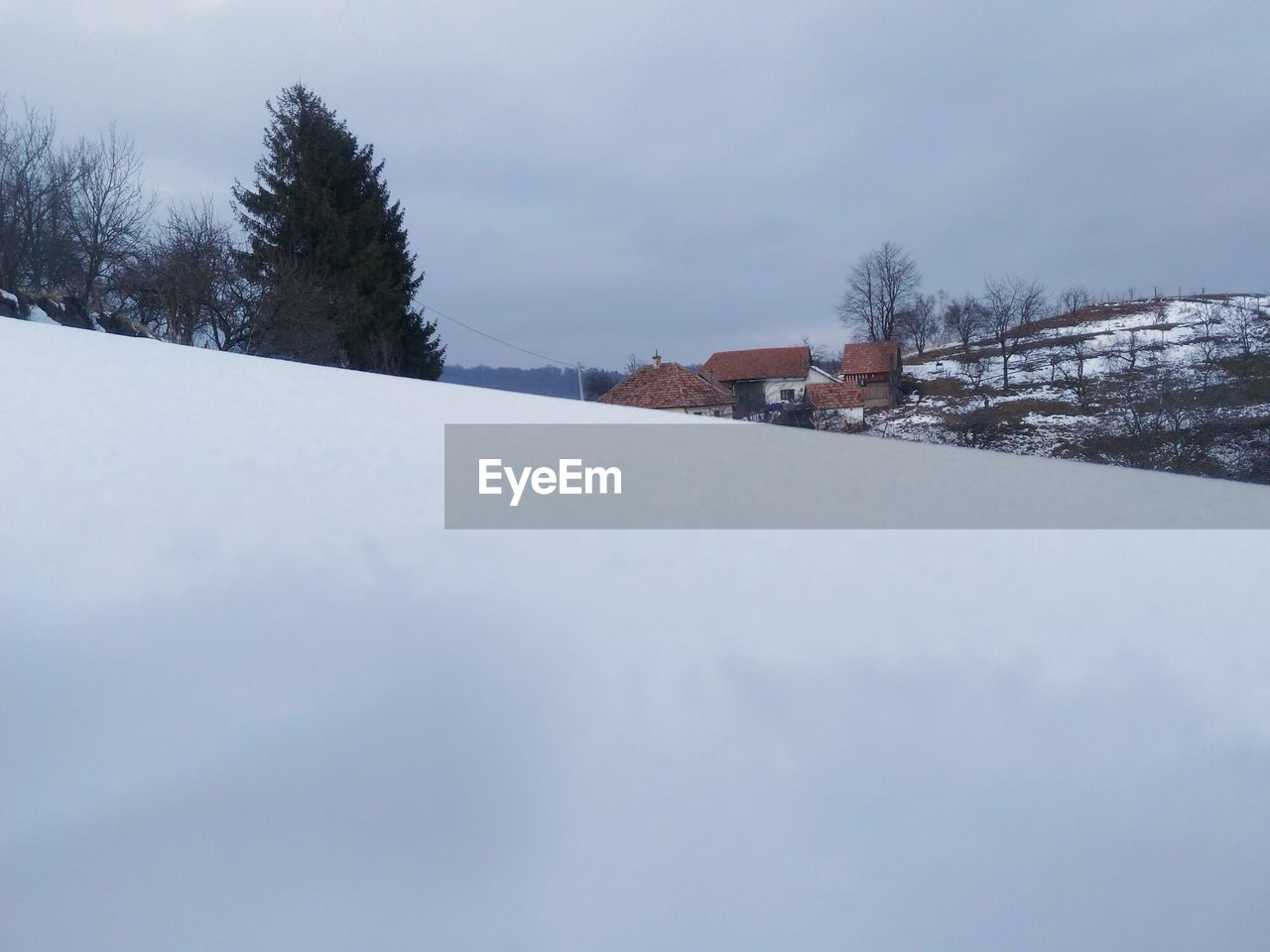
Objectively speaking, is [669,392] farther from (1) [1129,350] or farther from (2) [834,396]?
(1) [1129,350]

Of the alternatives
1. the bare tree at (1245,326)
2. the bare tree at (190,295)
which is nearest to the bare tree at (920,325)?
the bare tree at (1245,326)

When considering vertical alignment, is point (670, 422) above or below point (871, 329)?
below

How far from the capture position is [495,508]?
140 inches

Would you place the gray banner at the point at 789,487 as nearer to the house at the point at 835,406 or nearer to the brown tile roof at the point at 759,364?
the house at the point at 835,406

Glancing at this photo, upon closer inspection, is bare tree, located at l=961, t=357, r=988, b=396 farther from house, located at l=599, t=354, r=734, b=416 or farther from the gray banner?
the gray banner

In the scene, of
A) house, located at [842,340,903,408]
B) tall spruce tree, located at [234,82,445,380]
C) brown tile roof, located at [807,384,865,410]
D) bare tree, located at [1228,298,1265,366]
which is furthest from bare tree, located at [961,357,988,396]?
tall spruce tree, located at [234,82,445,380]

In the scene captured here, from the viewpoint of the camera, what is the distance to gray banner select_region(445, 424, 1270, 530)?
11.3 ft

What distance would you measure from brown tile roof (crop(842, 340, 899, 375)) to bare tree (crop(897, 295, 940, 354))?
4.04ft

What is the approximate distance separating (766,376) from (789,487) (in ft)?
54.2

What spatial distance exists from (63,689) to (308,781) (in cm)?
86

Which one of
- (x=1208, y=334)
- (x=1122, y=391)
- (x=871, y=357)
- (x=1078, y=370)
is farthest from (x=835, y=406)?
(x=1208, y=334)

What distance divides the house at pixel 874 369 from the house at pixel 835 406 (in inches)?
7.4

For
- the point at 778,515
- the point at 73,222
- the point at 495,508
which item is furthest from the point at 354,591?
the point at 73,222

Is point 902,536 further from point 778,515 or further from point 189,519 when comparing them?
point 189,519
